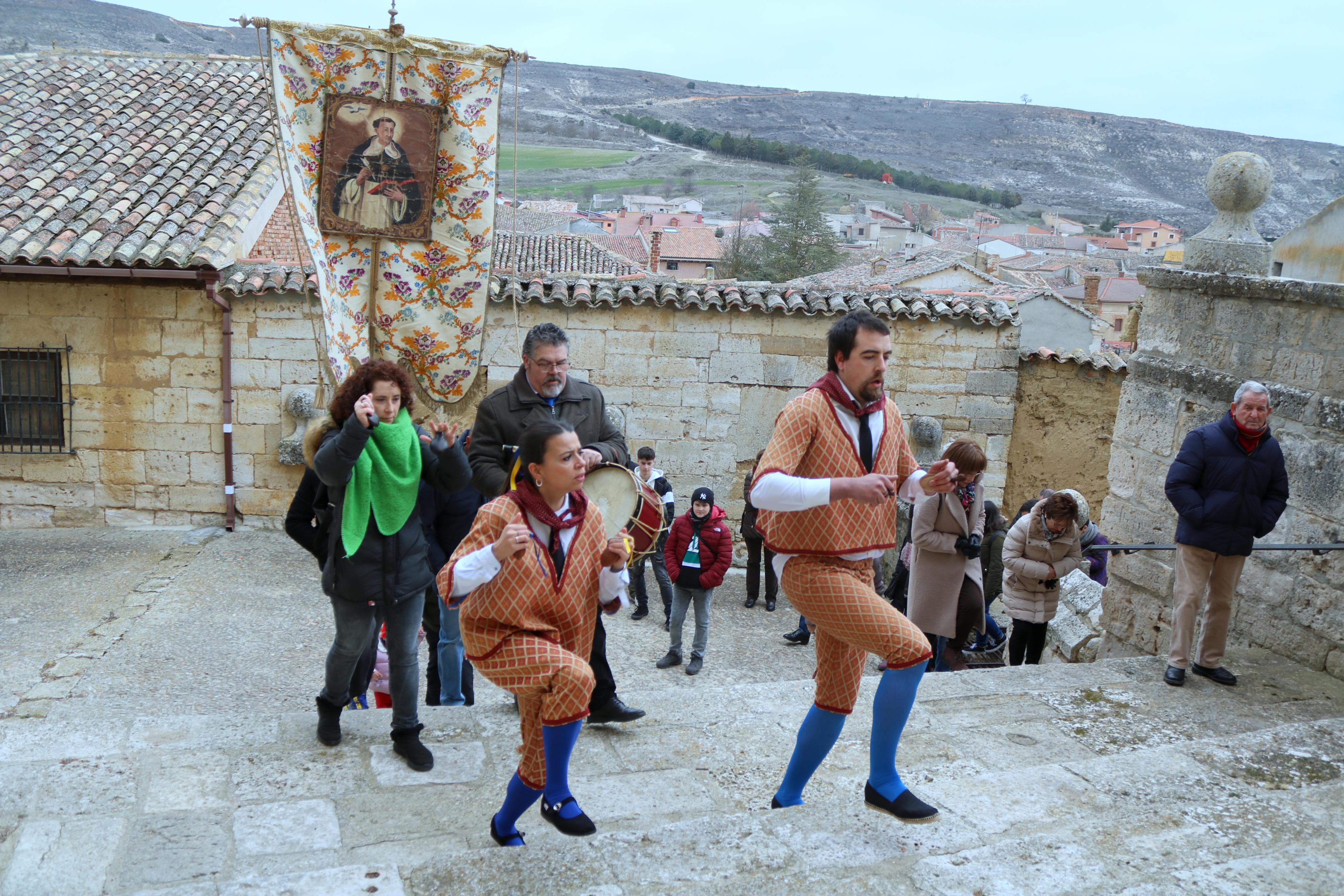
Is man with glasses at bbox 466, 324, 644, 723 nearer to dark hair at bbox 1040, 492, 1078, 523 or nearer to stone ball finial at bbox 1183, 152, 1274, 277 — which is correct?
dark hair at bbox 1040, 492, 1078, 523

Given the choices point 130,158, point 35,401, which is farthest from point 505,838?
point 130,158

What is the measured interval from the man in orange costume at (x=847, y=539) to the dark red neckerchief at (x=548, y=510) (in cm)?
56

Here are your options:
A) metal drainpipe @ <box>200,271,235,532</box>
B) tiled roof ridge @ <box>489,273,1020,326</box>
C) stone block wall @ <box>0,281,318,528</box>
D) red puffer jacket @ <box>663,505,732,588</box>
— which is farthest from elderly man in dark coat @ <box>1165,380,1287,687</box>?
metal drainpipe @ <box>200,271,235,532</box>

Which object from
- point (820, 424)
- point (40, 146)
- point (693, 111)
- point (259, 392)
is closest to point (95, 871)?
point (820, 424)

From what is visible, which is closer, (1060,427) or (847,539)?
(847,539)

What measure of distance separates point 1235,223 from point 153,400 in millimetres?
9567

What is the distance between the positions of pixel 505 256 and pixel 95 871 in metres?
21.0

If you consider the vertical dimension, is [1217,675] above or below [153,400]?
below

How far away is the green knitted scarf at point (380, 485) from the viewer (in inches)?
149

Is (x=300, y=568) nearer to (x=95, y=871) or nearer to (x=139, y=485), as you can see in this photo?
(x=139, y=485)

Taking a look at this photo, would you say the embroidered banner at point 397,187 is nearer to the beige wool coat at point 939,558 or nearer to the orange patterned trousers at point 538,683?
the orange patterned trousers at point 538,683

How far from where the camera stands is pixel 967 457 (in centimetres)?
538

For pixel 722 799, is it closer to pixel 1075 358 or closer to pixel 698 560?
pixel 698 560

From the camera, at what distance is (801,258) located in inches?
1700
